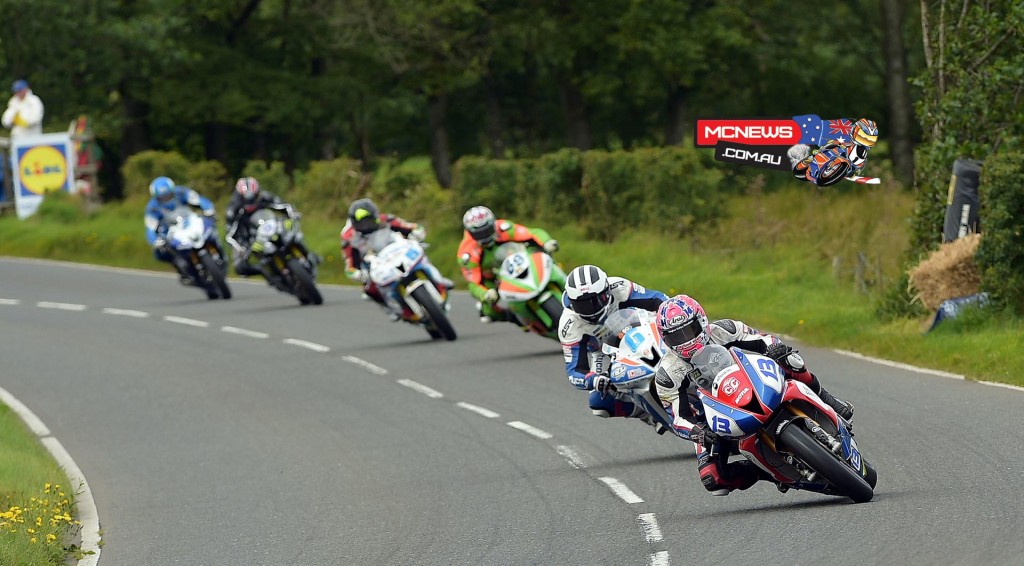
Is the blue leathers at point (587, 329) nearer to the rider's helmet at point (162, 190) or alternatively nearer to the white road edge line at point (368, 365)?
the white road edge line at point (368, 365)

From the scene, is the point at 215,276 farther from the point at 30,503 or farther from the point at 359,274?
the point at 30,503

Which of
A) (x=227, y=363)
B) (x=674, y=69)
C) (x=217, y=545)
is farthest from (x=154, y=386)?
(x=674, y=69)

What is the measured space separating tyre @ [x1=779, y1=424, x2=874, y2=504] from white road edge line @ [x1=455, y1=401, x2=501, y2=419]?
5.73 m

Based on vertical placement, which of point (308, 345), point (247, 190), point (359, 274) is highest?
point (247, 190)

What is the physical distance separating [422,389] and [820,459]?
25.9 ft

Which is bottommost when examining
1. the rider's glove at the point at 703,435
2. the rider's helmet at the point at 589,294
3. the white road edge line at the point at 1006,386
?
the white road edge line at the point at 1006,386

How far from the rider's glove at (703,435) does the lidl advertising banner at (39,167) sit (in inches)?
1160

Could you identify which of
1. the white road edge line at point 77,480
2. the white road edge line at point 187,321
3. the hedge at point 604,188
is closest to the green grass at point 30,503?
the white road edge line at point 77,480

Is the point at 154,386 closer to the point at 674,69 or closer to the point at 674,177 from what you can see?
the point at 674,177

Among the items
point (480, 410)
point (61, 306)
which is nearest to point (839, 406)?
point (480, 410)

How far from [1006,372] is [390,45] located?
31968mm

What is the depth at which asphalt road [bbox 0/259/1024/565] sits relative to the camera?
922 centimetres

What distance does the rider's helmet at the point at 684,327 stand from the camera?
9.70 meters

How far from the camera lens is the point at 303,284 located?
2372 cm
